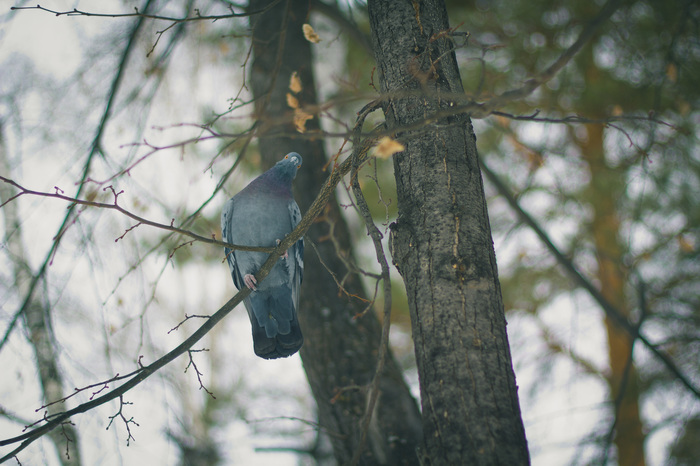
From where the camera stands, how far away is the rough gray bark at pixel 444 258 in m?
1.60

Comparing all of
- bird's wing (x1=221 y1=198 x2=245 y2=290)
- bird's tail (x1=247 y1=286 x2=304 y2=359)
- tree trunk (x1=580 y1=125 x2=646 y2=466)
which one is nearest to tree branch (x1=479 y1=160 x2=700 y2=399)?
bird's tail (x1=247 y1=286 x2=304 y2=359)

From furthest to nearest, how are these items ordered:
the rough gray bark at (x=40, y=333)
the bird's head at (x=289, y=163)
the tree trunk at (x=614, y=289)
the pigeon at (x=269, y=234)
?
1. the tree trunk at (x=614, y=289)
2. the bird's head at (x=289, y=163)
3. the pigeon at (x=269, y=234)
4. the rough gray bark at (x=40, y=333)

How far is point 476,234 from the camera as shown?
1.90 meters

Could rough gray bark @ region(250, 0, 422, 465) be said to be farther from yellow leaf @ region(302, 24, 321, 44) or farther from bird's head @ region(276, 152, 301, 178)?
yellow leaf @ region(302, 24, 321, 44)

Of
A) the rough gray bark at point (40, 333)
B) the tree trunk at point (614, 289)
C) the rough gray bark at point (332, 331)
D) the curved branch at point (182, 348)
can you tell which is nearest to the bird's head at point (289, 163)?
the rough gray bark at point (332, 331)

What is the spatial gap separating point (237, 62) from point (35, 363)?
3216 millimetres

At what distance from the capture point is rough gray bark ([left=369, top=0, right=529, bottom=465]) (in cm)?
160

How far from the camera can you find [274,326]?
2.91 meters

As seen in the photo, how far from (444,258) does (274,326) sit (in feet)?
4.49

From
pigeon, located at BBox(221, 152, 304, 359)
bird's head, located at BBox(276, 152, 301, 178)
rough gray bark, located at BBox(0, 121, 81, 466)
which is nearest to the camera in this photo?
rough gray bark, located at BBox(0, 121, 81, 466)

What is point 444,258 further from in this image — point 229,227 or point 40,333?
point 40,333

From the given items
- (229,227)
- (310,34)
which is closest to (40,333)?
(229,227)

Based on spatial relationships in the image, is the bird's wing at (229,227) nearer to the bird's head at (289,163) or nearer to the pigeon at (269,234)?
the pigeon at (269,234)

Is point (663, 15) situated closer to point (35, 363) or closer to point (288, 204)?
point (288, 204)
